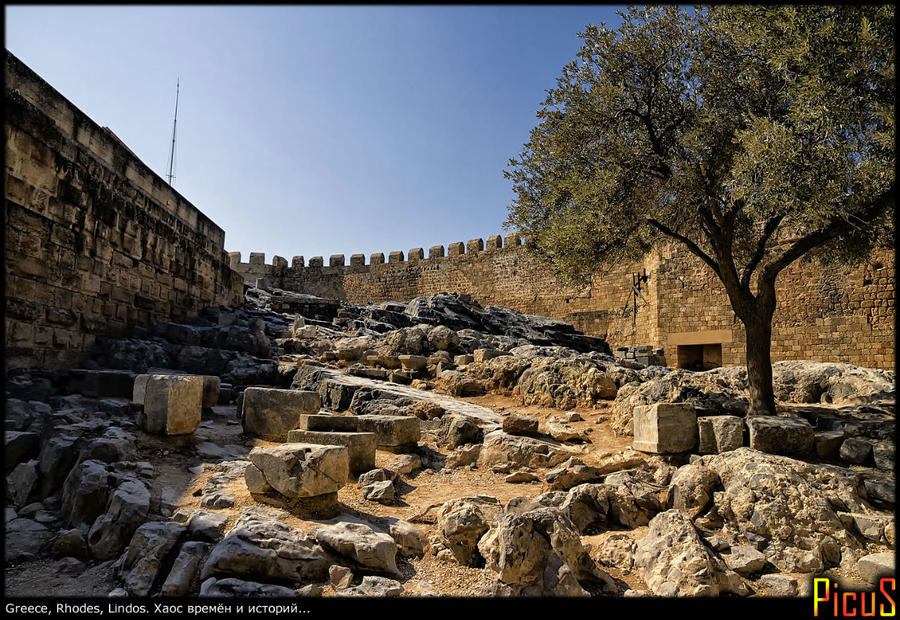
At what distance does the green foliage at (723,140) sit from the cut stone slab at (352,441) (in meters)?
4.52

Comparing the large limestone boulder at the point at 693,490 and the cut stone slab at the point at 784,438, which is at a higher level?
the cut stone slab at the point at 784,438

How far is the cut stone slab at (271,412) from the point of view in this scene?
672 cm

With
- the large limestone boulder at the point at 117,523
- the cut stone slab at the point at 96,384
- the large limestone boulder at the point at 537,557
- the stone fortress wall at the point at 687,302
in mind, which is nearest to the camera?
the large limestone boulder at the point at 537,557

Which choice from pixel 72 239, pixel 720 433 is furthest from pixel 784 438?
pixel 72 239

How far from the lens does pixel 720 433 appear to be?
5.97m

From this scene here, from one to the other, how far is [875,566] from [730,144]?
5.59m

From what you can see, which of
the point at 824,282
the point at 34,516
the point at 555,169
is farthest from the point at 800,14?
the point at 824,282

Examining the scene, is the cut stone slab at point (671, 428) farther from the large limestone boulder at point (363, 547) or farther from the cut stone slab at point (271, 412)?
the cut stone slab at point (271, 412)

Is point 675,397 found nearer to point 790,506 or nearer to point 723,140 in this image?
point 790,506

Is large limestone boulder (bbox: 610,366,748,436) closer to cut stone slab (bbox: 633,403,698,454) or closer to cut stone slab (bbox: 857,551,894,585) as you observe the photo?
cut stone slab (bbox: 633,403,698,454)

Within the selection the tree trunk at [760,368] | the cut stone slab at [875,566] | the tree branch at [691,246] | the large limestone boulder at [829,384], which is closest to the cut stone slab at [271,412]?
the tree branch at [691,246]

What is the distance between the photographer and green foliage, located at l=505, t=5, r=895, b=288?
5637mm

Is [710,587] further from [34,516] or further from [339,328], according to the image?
[339,328]

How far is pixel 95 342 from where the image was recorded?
808 centimetres
